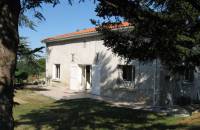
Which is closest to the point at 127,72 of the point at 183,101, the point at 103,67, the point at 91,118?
the point at 103,67

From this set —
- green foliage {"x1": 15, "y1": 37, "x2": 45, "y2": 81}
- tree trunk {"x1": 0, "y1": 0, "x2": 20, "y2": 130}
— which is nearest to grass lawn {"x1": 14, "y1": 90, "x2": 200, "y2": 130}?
green foliage {"x1": 15, "y1": 37, "x2": 45, "y2": 81}

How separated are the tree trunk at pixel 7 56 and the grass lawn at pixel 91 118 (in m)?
9.82

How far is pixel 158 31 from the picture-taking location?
9945 mm

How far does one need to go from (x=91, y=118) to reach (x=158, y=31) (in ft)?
29.1

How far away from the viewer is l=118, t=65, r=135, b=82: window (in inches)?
1019

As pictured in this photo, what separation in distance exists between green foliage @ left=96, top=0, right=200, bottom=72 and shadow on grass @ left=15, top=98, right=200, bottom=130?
99.2 inches

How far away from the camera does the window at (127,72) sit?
1019 inches

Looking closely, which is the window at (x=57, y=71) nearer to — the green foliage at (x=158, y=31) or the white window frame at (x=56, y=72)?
the white window frame at (x=56, y=72)

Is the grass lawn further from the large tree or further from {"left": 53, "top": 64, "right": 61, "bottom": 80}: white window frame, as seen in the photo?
{"left": 53, "top": 64, "right": 61, "bottom": 80}: white window frame

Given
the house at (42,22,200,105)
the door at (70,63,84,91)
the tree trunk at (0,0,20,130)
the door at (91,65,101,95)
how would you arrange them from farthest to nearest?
the door at (70,63,84,91) → the door at (91,65,101,95) → the house at (42,22,200,105) → the tree trunk at (0,0,20,130)

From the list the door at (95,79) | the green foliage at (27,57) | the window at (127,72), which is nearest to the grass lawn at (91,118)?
the green foliage at (27,57)

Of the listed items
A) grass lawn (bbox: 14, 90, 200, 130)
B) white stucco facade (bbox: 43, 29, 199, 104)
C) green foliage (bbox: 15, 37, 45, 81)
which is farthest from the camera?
white stucco facade (bbox: 43, 29, 199, 104)

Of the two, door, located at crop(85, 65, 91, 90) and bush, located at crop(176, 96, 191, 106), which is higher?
door, located at crop(85, 65, 91, 90)

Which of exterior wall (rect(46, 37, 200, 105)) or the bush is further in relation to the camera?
exterior wall (rect(46, 37, 200, 105))
